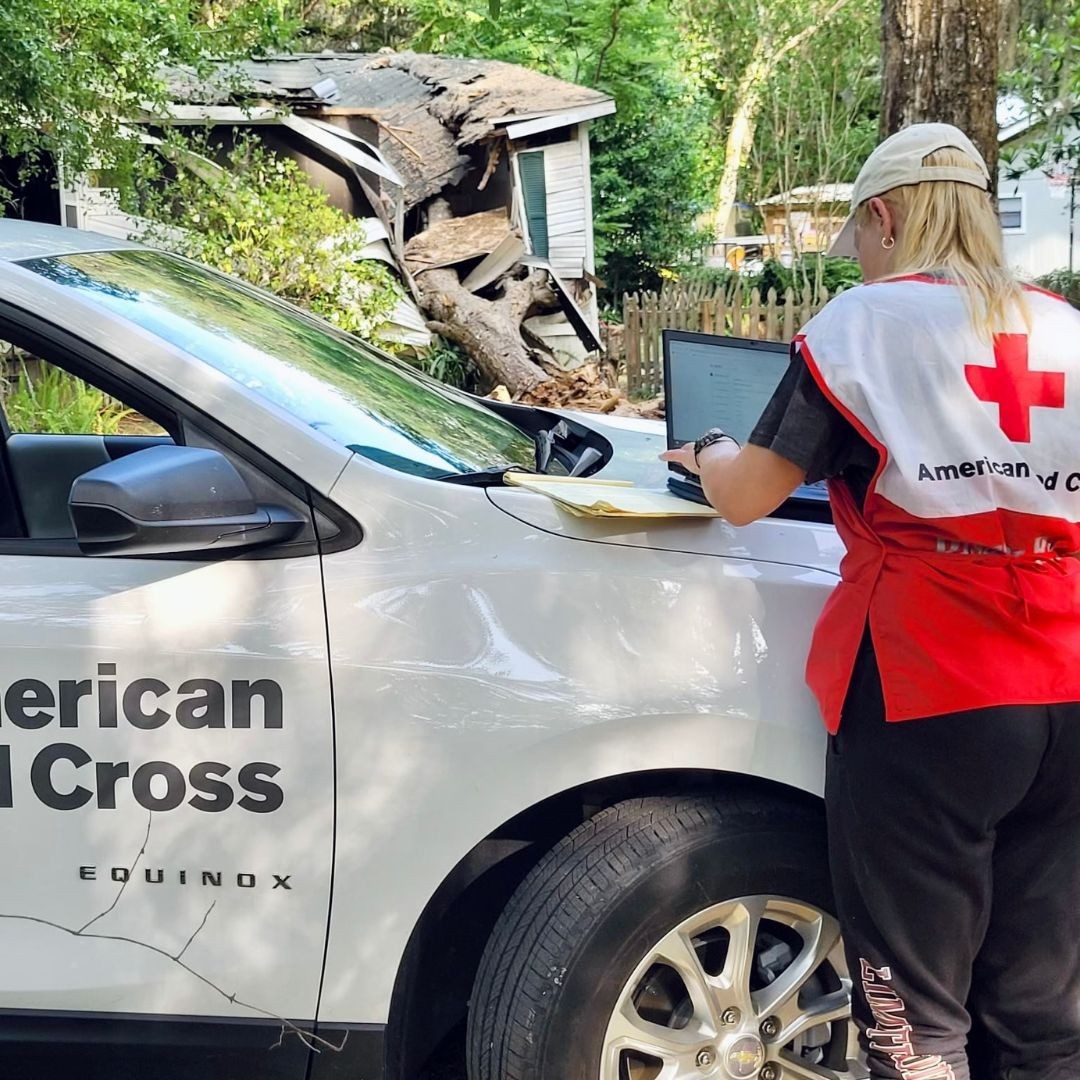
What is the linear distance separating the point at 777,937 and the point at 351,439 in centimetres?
121

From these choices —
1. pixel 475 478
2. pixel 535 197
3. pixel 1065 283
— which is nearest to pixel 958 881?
pixel 475 478

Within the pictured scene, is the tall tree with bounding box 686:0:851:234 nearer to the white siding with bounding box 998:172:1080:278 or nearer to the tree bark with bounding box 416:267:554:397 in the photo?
the white siding with bounding box 998:172:1080:278

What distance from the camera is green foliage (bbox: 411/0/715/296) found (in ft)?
79.9

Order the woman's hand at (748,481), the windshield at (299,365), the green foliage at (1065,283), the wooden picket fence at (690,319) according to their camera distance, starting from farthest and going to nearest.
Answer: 1. the green foliage at (1065,283)
2. the wooden picket fence at (690,319)
3. the windshield at (299,365)
4. the woman's hand at (748,481)

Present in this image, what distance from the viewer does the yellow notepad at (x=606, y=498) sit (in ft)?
7.30

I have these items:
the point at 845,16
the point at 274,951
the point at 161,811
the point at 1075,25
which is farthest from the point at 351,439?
the point at 845,16

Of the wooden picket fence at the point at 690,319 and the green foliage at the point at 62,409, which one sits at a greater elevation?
the green foliage at the point at 62,409

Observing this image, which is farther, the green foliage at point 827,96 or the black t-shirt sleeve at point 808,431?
the green foliage at point 827,96

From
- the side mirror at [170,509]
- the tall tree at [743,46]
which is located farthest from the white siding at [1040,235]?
the side mirror at [170,509]

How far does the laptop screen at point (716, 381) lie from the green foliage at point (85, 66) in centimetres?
608

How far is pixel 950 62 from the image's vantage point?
15.1 ft

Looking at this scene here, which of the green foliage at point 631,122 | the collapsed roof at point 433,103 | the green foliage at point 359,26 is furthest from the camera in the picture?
the green foliage at point 359,26

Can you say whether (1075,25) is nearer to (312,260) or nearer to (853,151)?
(312,260)

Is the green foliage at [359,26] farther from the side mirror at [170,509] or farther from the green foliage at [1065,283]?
the side mirror at [170,509]
